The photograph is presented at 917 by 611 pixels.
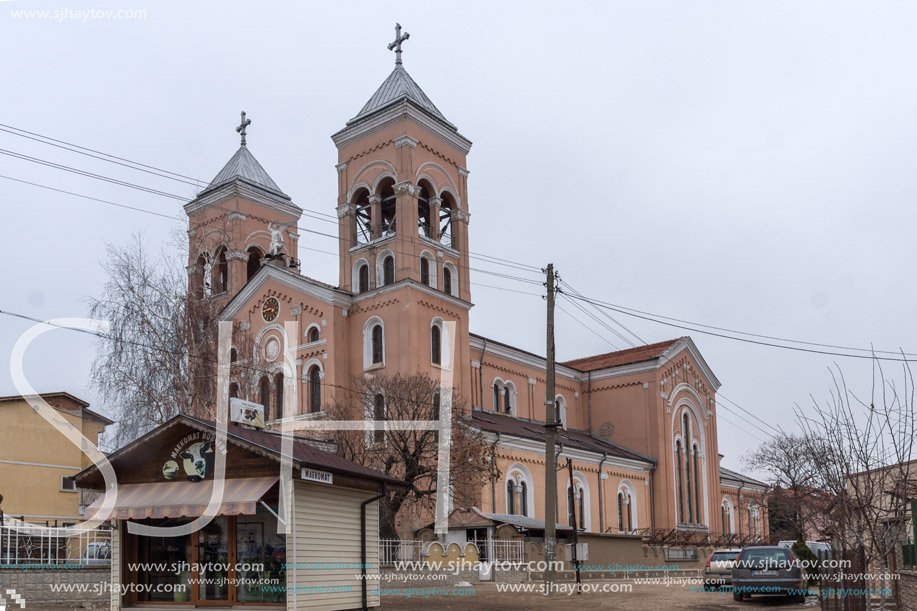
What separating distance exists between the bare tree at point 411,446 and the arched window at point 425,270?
27.2 ft

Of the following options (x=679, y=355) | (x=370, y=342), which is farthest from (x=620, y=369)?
(x=370, y=342)

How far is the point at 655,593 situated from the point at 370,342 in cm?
2003

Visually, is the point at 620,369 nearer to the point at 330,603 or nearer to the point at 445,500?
the point at 445,500

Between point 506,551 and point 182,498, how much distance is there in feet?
51.9

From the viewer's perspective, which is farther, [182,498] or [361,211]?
[361,211]

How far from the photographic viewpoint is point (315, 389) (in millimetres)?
44281

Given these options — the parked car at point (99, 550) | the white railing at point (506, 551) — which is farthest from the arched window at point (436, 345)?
the parked car at point (99, 550)

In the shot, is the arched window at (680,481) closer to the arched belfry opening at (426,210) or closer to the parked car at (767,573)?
the arched belfry opening at (426,210)

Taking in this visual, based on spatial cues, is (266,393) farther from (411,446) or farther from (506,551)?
(506,551)

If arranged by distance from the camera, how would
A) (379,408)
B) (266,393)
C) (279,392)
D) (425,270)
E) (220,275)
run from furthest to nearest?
(220,275), (266,393), (279,392), (425,270), (379,408)

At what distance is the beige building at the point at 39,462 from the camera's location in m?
38.3

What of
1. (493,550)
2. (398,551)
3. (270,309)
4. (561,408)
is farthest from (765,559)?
(561,408)

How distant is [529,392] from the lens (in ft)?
178

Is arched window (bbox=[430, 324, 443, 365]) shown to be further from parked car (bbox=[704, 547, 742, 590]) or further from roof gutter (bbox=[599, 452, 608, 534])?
parked car (bbox=[704, 547, 742, 590])
